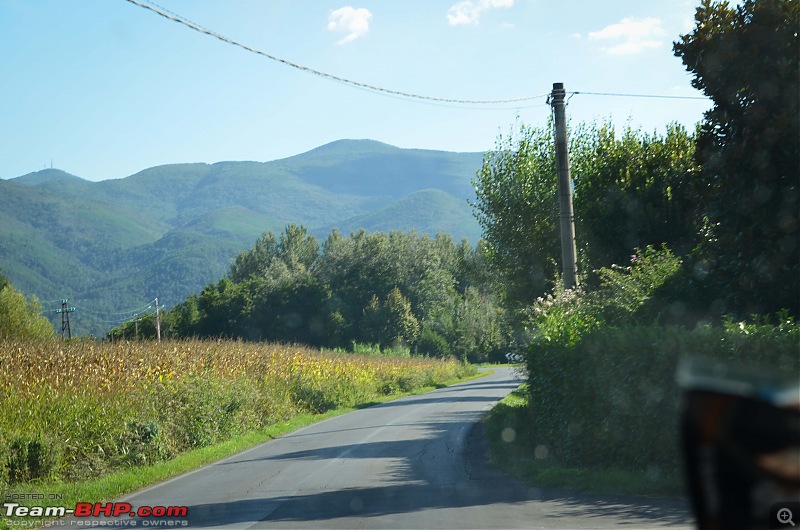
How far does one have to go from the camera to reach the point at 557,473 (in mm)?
12438

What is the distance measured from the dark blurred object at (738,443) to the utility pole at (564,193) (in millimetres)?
17839

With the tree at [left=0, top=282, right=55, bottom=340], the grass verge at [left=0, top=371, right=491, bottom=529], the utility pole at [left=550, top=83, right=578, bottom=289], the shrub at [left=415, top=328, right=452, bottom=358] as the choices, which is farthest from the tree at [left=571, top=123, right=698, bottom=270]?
the shrub at [left=415, top=328, right=452, bottom=358]

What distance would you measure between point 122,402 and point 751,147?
13499mm

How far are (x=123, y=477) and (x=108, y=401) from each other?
335 cm

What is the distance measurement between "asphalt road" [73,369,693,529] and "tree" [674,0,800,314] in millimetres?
5176

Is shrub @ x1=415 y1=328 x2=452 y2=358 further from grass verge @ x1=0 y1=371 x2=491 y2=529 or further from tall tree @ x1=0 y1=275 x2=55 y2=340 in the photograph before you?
grass verge @ x1=0 y1=371 x2=491 y2=529

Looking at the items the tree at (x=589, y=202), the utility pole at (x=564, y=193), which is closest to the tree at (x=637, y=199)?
the tree at (x=589, y=202)

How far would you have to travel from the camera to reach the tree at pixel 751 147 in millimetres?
13250

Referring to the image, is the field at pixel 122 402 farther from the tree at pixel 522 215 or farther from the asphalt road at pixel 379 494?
the tree at pixel 522 215

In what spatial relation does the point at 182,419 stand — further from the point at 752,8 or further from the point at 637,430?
the point at 752,8

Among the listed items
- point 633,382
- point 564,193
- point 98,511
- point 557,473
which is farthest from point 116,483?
point 564,193

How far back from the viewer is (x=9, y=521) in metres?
11.0

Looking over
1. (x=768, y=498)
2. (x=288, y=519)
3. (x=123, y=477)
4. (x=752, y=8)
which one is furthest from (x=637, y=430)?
(x=768, y=498)

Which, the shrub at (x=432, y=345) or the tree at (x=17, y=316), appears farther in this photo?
the shrub at (x=432, y=345)
